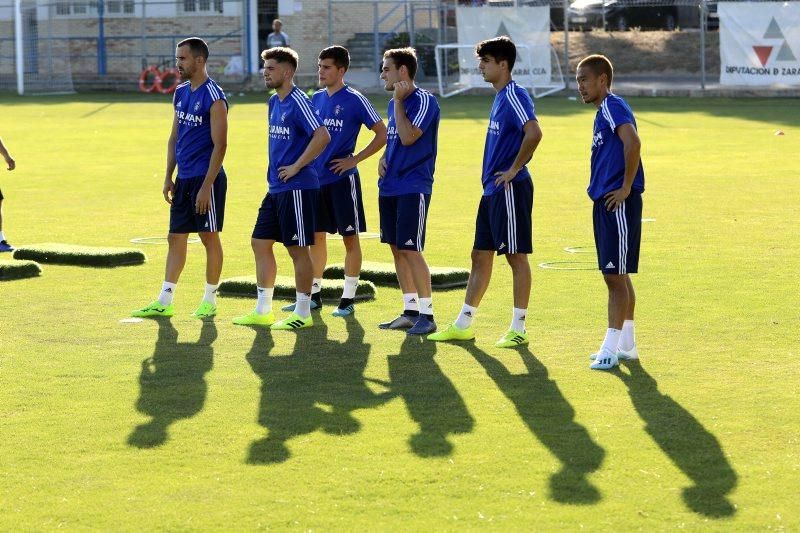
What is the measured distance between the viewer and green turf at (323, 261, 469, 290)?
11367 millimetres

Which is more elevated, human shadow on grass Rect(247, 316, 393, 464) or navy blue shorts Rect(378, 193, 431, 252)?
navy blue shorts Rect(378, 193, 431, 252)

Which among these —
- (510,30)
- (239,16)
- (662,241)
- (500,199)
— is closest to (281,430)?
(500,199)

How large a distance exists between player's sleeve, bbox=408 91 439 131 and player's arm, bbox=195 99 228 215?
1.38 m

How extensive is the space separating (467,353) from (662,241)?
209 inches

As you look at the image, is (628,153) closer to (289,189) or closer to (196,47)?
(289,189)

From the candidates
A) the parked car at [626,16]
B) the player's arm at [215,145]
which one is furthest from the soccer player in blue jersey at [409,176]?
the parked car at [626,16]

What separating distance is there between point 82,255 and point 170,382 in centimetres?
484

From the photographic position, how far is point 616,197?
8.23 meters

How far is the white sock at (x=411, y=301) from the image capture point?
9.88 metres

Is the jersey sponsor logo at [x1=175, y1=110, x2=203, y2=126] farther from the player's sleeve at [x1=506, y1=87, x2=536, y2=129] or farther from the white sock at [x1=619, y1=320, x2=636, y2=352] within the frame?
the white sock at [x1=619, y1=320, x2=636, y2=352]

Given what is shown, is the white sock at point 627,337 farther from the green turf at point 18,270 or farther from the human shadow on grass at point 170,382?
the green turf at point 18,270

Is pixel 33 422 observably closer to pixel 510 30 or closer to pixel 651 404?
pixel 651 404

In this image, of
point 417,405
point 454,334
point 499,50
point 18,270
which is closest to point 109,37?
point 18,270

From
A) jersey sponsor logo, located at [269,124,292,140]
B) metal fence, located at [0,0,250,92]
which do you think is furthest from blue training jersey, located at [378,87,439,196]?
metal fence, located at [0,0,250,92]
